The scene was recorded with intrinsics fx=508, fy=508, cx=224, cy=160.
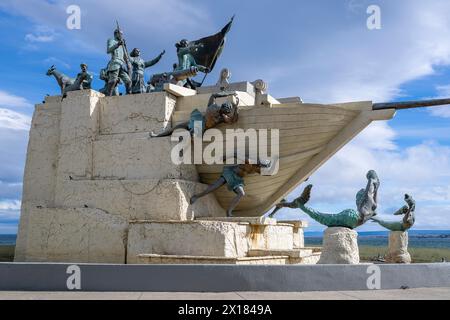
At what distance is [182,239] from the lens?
10688mm

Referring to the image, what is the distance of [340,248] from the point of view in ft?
27.9

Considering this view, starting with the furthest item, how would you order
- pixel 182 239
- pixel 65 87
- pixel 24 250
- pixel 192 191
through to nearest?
pixel 65 87
pixel 24 250
pixel 192 191
pixel 182 239

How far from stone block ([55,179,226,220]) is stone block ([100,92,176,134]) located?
1375mm

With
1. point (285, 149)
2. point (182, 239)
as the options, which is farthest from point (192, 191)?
point (285, 149)

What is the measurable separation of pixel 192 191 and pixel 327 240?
13.3ft

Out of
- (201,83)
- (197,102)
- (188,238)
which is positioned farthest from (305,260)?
(201,83)

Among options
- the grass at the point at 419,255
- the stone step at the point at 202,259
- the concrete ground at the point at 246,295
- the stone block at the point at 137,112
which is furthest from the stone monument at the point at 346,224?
the grass at the point at 419,255

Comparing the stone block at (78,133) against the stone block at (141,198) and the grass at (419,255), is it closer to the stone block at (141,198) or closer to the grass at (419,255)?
the stone block at (141,198)

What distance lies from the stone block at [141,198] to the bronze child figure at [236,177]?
1.19 feet

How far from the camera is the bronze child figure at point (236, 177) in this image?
1163 cm

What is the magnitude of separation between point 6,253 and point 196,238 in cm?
706

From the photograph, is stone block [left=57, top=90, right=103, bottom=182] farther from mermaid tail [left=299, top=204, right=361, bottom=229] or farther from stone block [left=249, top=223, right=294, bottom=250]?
mermaid tail [left=299, top=204, right=361, bottom=229]

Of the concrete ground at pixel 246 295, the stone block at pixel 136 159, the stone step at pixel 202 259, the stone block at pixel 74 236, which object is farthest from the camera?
the stone block at pixel 136 159

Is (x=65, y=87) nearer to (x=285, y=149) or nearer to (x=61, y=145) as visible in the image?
(x=61, y=145)
